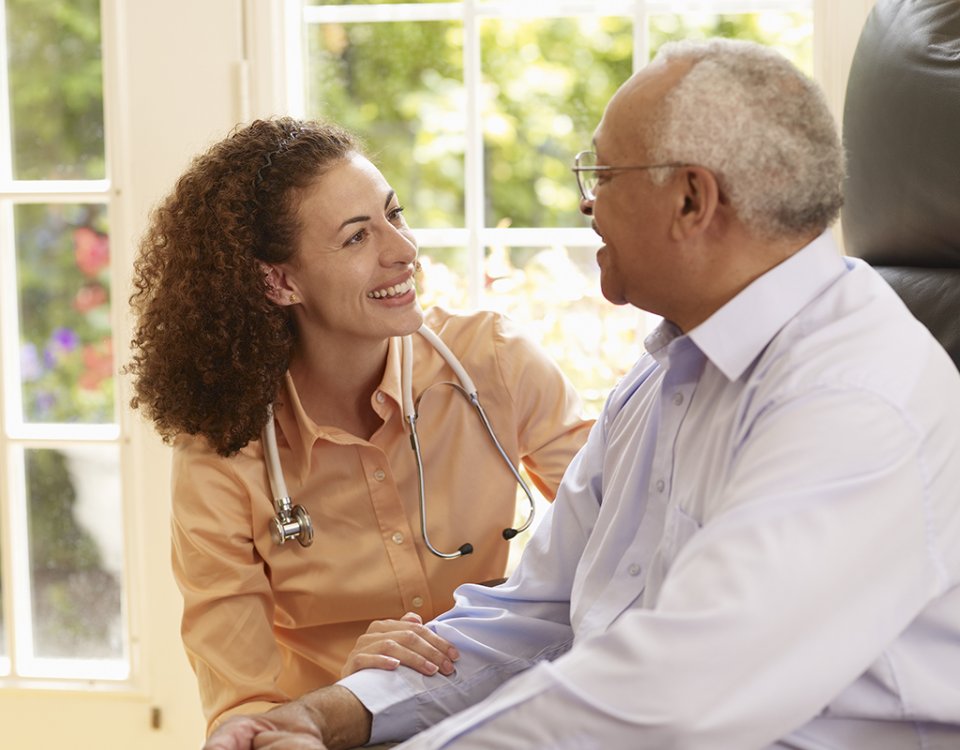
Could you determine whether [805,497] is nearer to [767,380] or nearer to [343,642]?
[767,380]

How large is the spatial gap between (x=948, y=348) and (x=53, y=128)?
6.13 ft

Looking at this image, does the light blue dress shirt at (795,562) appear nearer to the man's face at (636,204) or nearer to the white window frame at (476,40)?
the man's face at (636,204)

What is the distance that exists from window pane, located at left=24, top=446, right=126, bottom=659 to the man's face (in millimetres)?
1584

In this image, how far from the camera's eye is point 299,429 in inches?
61.8

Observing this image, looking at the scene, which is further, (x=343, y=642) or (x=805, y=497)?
(x=343, y=642)

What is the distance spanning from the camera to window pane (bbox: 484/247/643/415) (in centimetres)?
210

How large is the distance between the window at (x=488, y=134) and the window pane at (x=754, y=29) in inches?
2.3

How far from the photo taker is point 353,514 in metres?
1.57

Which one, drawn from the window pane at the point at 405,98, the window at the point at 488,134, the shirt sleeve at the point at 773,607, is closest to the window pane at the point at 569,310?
the window at the point at 488,134

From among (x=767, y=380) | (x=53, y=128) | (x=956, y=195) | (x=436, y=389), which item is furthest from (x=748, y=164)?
(x=53, y=128)

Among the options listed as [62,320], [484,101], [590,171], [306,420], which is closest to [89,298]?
[62,320]

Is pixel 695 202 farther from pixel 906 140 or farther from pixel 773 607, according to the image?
pixel 906 140

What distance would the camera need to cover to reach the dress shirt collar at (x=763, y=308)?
950mm

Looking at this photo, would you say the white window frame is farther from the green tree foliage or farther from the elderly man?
the elderly man
